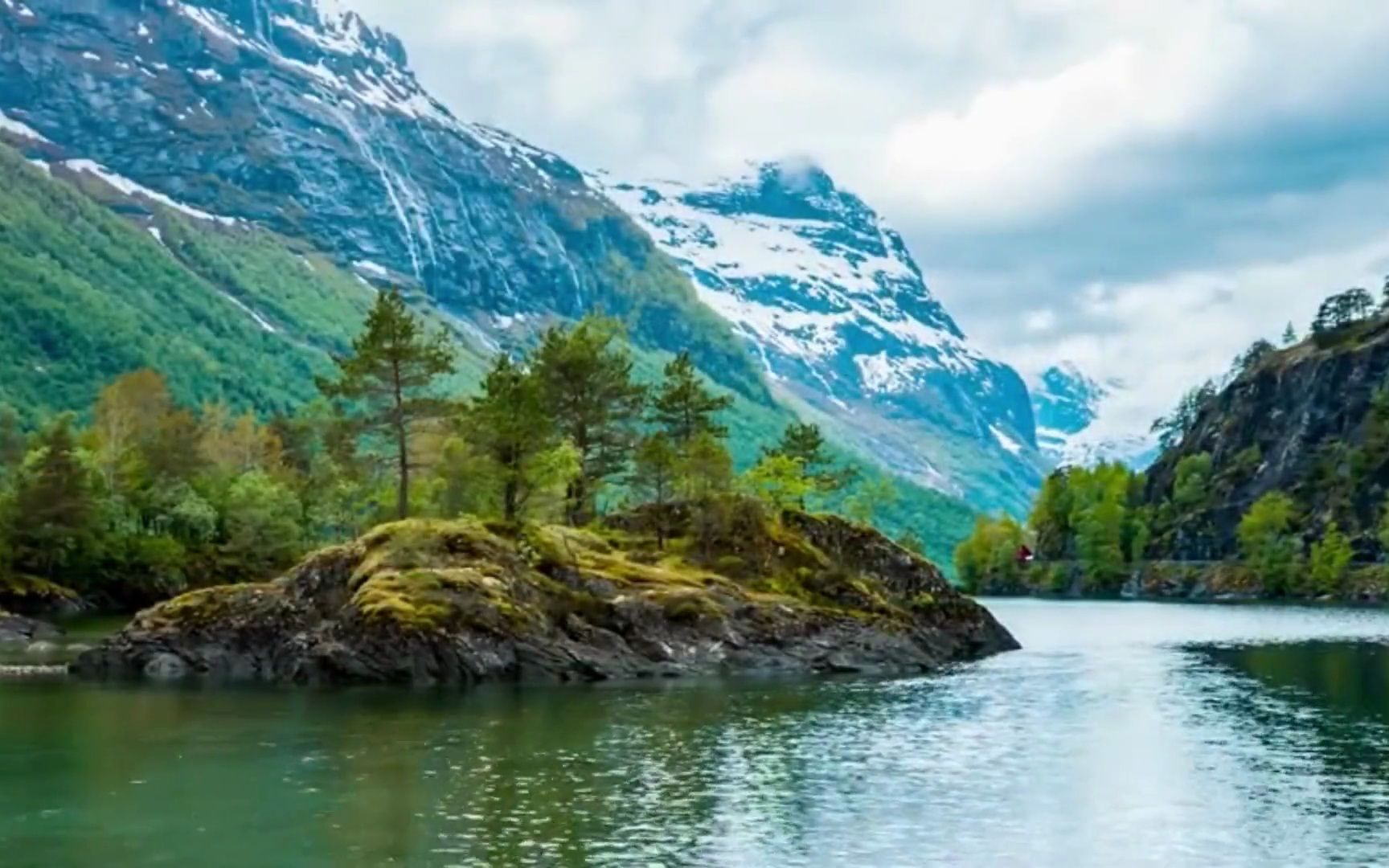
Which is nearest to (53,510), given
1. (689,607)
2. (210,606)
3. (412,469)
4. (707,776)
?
(412,469)

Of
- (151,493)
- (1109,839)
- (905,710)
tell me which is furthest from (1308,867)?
(151,493)

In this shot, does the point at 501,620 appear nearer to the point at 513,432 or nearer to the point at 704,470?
the point at 513,432

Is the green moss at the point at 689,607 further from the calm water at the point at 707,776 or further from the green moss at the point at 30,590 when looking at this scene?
the green moss at the point at 30,590

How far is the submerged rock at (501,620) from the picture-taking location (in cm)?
9725

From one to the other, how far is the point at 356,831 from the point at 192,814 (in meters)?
6.49

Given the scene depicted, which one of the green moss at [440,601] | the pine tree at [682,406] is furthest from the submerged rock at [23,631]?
the pine tree at [682,406]

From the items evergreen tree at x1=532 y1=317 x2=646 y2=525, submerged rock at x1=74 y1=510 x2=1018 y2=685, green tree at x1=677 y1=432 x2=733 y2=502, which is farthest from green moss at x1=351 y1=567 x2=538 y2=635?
evergreen tree at x1=532 y1=317 x2=646 y2=525

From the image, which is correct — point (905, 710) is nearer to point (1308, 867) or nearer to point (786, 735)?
point (786, 735)

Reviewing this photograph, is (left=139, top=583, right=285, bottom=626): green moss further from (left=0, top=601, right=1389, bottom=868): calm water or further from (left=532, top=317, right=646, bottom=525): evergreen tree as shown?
(left=532, top=317, right=646, bottom=525): evergreen tree

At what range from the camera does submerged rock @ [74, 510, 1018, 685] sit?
319ft

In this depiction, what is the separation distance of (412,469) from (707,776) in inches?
3116

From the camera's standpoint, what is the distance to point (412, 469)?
137 meters

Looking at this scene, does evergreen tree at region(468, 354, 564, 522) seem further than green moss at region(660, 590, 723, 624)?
Yes

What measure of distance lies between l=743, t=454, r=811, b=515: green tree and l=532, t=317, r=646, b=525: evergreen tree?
1264 cm
